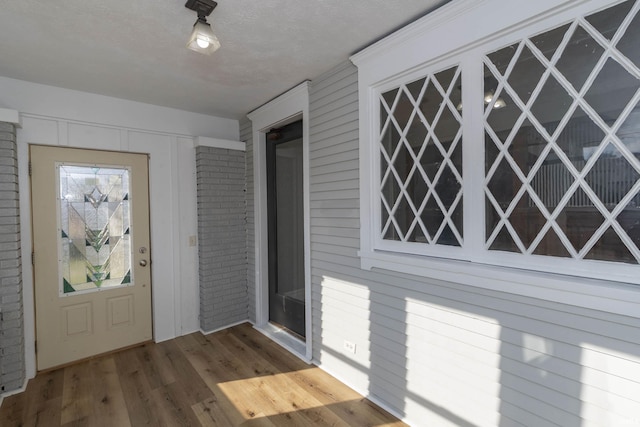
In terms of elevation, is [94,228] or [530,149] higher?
[530,149]

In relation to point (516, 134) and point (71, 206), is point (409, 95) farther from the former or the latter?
point (71, 206)

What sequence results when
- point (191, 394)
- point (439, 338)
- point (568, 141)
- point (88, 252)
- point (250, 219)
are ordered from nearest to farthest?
point (568, 141)
point (439, 338)
point (191, 394)
point (88, 252)
point (250, 219)

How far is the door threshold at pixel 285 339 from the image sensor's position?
307 centimetres

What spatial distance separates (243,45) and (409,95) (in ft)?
4.16

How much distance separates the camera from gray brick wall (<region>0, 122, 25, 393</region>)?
8.09 feet

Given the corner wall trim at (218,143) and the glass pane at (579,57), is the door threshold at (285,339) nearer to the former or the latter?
the corner wall trim at (218,143)

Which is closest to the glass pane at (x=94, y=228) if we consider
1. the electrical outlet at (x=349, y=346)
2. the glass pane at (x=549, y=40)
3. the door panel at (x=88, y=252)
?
the door panel at (x=88, y=252)

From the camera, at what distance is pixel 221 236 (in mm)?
3762

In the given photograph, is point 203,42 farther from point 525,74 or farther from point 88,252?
point 88,252

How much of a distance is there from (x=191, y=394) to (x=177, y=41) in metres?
2.76

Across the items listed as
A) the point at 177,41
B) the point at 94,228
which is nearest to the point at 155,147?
the point at 94,228

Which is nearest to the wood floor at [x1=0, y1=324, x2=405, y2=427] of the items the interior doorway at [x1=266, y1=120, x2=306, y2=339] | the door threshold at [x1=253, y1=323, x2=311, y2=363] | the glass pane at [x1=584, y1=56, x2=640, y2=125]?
the door threshold at [x1=253, y1=323, x2=311, y2=363]

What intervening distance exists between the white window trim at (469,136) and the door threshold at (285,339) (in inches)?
54.1

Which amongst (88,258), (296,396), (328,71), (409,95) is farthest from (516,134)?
(88,258)
